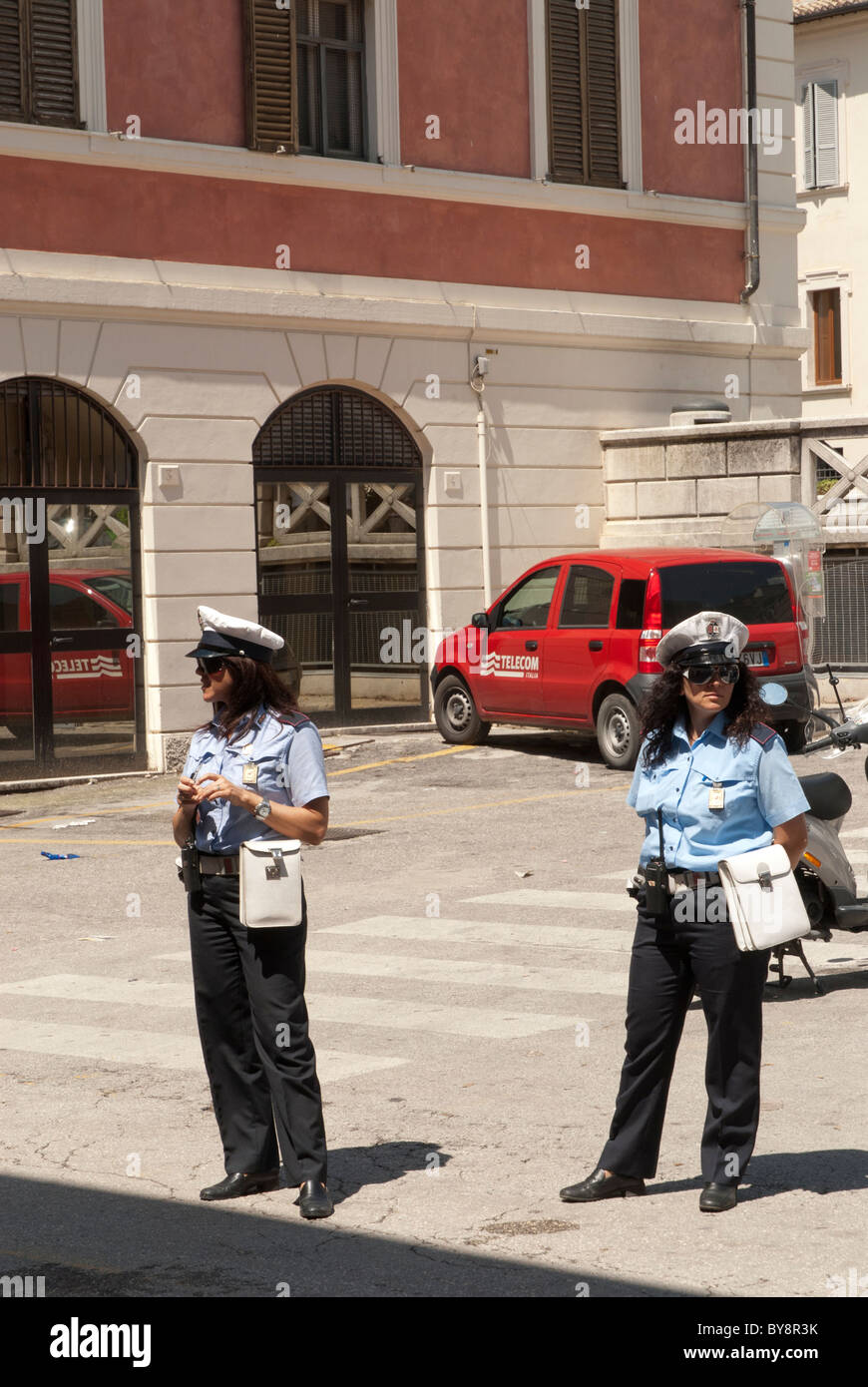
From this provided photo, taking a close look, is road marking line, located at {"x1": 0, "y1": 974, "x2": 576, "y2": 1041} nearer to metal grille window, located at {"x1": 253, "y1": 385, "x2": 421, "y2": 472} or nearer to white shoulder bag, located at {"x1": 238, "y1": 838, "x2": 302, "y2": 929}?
white shoulder bag, located at {"x1": 238, "y1": 838, "x2": 302, "y2": 929}

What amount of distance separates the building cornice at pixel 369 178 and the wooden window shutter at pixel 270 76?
22cm

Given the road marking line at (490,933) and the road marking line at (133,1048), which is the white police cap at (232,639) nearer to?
the road marking line at (133,1048)

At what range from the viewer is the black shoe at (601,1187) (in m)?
6.03

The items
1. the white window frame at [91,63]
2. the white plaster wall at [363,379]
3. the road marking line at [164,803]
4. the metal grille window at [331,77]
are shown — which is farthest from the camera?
the metal grille window at [331,77]

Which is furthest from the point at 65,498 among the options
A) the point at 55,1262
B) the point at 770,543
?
the point at 55,1262

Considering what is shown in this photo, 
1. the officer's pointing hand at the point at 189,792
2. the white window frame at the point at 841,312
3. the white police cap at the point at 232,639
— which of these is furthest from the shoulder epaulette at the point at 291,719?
the white window frame at the point at 841,312

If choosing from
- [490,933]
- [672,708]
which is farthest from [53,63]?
[672,708]

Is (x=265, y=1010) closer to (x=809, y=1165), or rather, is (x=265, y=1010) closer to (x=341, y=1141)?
(x=341, y=1141)

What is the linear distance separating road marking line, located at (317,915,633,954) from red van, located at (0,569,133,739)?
7925mm

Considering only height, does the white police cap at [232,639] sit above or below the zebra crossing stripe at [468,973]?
above

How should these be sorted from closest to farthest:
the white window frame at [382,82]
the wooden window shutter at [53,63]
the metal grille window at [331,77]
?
1. the wooden window shutter at [53,63]
2. the metal grille window at [331,77]
3. the white window frame at [382,82]

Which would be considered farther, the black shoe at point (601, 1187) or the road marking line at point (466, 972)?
the road marking line at point (466, 972)

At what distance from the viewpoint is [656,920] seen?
6.07 metres

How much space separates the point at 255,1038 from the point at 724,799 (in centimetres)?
163
